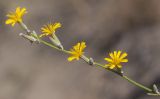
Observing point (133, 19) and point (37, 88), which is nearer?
point (133, 19)

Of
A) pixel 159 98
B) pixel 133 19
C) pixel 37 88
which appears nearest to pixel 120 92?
pixel 159 98

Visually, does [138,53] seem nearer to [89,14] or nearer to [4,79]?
[89,14]

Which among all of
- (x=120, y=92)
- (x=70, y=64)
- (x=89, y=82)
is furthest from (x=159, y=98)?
(x=70, y=64)

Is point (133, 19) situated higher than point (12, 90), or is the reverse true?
point (133, 19)

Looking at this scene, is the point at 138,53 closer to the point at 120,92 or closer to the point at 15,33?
the point at 120,92

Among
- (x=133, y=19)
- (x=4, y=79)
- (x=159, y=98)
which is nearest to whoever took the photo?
(x=159, y=98)

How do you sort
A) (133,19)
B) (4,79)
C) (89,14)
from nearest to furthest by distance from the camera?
(133,19)
(89,14)
(4,79)

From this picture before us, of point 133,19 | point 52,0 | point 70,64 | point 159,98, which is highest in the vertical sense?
point 52,0
